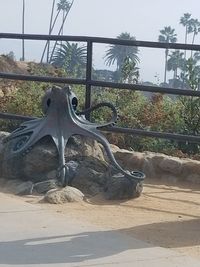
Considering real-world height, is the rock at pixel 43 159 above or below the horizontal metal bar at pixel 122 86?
below

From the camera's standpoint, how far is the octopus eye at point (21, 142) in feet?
26.1

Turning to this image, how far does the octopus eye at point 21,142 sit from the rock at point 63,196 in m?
1.02

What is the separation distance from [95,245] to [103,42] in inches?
158

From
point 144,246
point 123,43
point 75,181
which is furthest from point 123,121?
point 144,246

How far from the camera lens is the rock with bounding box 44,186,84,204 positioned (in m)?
6.86

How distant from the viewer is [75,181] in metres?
7.52

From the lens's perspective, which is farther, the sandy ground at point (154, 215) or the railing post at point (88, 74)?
the railing post at point (88, 74)

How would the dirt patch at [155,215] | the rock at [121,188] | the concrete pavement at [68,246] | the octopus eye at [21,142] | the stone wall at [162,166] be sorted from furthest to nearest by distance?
the stone wall at [162,166] → the octopus eye at [21,142] → the rock at [121,188] → the dirt patch at [155,215] → the concrete pavement at [68,246]

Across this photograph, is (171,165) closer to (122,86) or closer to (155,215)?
(122,86)

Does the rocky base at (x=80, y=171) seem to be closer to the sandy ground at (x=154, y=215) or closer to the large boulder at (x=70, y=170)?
the large boulder at (x=70, y=170)

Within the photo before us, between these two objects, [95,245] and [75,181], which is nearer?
[95,245]

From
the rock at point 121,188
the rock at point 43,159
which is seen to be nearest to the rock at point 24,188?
the rock at point 43,159

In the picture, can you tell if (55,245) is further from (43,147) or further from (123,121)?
(123,121)

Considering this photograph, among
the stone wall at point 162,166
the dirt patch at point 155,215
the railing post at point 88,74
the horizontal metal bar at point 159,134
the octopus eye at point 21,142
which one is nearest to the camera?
the dirt patch at point 155,215
